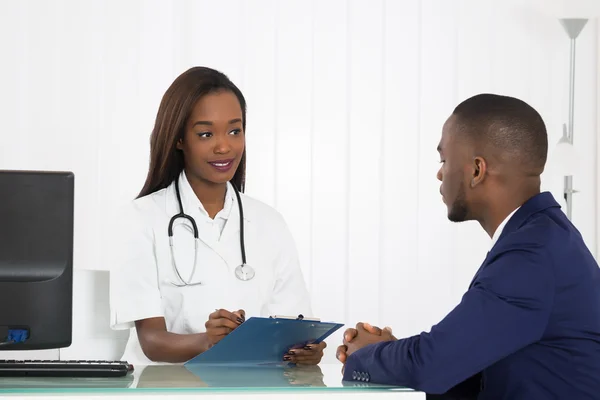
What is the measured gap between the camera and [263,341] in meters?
1.95

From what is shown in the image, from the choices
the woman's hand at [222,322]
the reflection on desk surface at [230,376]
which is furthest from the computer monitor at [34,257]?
the woman's hand at [222,322]

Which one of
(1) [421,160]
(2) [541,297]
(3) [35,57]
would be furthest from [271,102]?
(2) [541,297]

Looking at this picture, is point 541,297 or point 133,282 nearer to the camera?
point 541,297

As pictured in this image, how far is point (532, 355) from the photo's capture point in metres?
1.71

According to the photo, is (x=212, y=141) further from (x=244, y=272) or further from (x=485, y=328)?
(x=485, y=328)

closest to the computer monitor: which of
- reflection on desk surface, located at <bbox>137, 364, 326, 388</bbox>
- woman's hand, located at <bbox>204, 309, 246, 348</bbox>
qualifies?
reflection on desk surface, located at <bbox>137, 364, 326, 388</bbox>

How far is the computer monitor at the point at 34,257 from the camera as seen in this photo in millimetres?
1721

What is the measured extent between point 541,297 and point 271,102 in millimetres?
3049

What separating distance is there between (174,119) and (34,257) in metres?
0.89

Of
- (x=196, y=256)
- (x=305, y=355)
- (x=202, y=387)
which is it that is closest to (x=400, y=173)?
(x=196, y=256)

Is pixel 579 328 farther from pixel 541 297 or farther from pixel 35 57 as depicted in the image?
pixel 35 57

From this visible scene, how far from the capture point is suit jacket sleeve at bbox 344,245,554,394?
5.33ft

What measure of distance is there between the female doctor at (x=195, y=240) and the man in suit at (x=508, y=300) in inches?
26.2

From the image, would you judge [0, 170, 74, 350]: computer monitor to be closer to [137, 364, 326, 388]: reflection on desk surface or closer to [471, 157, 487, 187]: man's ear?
[137, 364, 326, 388]: reflection on desk surface
